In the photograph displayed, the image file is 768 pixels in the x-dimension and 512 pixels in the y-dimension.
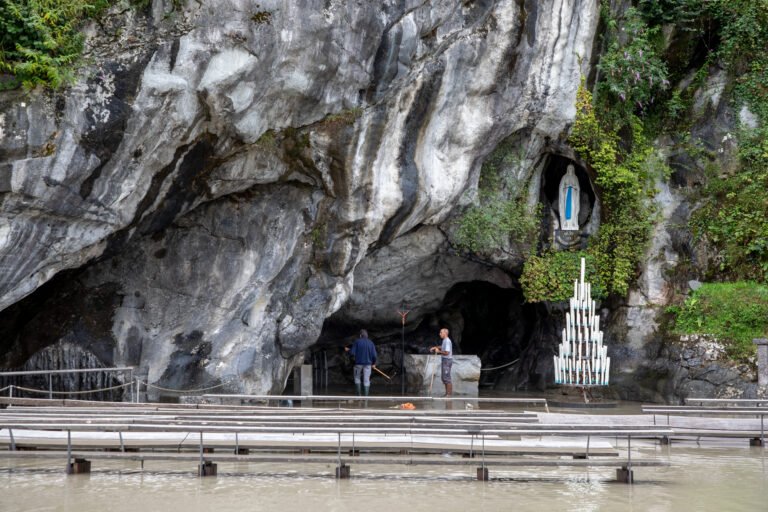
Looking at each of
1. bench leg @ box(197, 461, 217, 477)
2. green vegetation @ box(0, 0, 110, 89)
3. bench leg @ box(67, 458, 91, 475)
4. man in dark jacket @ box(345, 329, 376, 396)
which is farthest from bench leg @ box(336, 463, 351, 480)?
man in dark jacket @ box(345, 329, 376, 396)

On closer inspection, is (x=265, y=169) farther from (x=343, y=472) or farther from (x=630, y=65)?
(x=630, y=65)

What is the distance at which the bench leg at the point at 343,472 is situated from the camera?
8.75 metres

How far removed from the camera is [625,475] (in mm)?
8875

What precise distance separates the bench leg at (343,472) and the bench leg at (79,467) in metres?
2.38

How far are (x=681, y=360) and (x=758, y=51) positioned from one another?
665 centimetres

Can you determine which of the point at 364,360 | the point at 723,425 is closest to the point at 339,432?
the point at 723,425

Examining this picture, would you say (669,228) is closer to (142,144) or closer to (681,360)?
(681,360)

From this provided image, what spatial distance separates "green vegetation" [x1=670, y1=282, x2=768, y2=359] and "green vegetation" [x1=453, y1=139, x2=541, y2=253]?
12.2ft

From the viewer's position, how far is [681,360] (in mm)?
17234

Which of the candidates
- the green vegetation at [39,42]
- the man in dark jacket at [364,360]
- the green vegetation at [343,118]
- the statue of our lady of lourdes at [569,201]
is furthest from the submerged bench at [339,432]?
the statue of our lady of lourdes at [569,201]

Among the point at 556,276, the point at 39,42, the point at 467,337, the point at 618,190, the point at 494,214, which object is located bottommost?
the point at 467,337

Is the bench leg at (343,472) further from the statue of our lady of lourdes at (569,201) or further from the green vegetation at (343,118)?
the statue of our lady of lourdes at (569,201)

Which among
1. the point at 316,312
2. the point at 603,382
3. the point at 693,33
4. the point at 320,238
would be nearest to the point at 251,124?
the point at 320,238

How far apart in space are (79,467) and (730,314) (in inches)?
487
